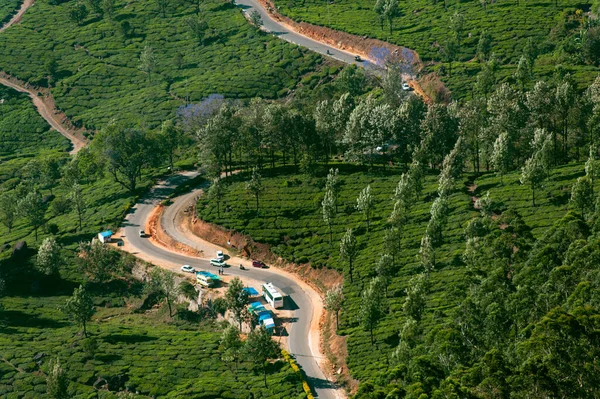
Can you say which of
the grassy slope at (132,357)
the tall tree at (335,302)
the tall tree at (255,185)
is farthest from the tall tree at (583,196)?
the tall tree at (255,185)

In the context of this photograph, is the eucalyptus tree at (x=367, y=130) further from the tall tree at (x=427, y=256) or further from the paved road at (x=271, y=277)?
the tall tree at (x=427, y=256)

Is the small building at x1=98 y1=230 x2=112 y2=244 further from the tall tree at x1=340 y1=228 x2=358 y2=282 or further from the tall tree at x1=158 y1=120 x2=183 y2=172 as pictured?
the tall tree at x1=340 y1=228 x2=358 y2=282

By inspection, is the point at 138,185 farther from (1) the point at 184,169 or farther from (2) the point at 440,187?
(2) the point at 440,187

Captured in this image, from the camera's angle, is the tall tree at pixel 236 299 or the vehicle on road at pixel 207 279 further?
the vehicle on road at pixel 207 279

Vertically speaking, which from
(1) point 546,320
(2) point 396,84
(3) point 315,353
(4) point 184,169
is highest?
(2) point 396,84

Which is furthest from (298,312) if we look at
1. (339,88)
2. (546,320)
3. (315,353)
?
(339,88)

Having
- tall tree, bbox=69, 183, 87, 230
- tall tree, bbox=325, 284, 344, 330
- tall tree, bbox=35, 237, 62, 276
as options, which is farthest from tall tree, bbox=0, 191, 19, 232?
tall tree, bbox=325, 284, 344, 330
